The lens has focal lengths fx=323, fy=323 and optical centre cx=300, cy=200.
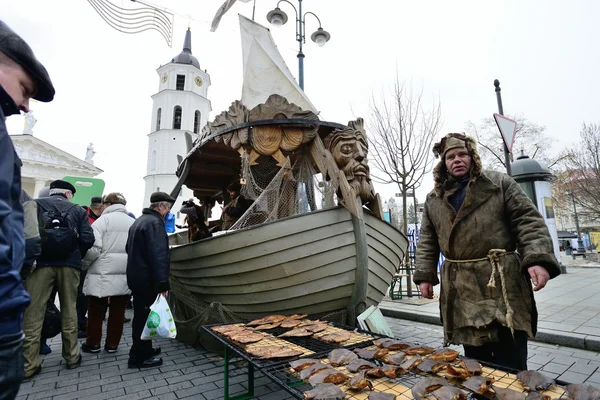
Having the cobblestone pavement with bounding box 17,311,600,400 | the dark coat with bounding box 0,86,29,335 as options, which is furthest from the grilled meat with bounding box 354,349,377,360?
the dark coat with bounding box 0,86,29,335

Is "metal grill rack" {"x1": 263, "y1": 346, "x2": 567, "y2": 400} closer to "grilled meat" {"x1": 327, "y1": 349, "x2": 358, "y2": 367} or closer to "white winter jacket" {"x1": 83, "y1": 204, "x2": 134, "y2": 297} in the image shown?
"grilled meat" {"x1": 327, "y1": 349, "x2": 358, "y2": 367}

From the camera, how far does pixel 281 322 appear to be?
3.13 metres

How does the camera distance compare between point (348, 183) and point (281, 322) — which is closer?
point (281, 322)

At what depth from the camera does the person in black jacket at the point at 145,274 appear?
144 inches

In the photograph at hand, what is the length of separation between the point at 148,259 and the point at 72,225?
2.96 feet

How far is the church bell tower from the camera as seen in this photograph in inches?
1565

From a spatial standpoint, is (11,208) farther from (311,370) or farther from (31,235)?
(31,235)

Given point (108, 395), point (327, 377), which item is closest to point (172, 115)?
point (108, 395)

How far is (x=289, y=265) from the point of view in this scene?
11.6 ft

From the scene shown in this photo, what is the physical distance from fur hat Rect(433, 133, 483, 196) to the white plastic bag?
2.87m

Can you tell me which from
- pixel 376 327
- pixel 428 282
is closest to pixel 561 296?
pixel 376 327

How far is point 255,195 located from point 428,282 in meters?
2.78

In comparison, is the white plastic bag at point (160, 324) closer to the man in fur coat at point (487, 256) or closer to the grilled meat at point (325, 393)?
the grilled meat at point (325, 393)

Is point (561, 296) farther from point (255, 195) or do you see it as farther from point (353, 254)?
point (255, 195)
